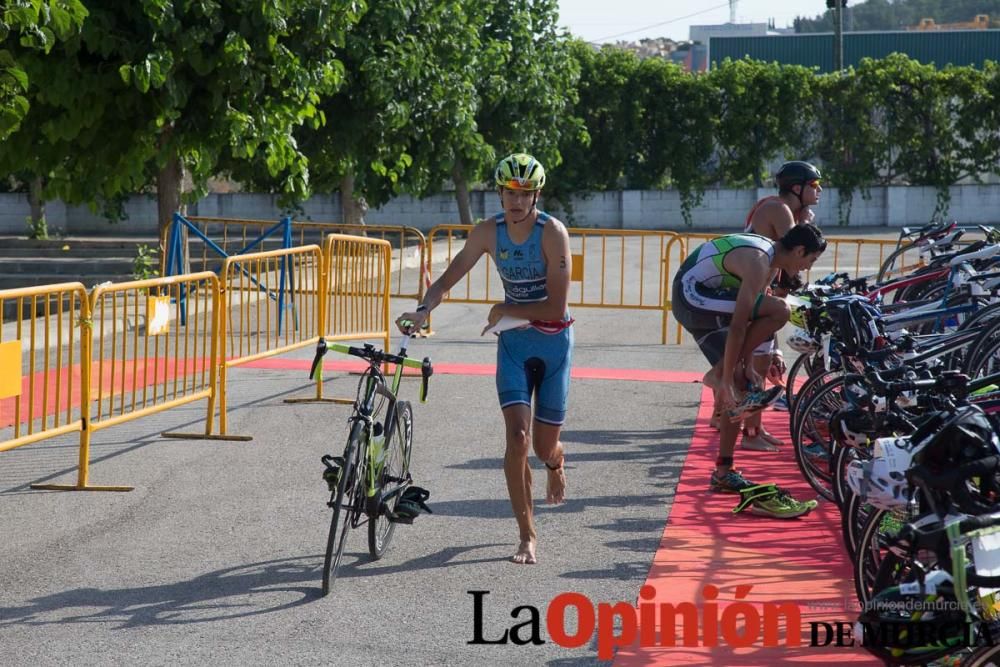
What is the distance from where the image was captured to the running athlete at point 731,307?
8117 mm

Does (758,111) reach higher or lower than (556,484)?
higher

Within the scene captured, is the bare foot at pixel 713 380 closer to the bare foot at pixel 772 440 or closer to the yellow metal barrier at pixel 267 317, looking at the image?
the bare foot at pixel 772 440

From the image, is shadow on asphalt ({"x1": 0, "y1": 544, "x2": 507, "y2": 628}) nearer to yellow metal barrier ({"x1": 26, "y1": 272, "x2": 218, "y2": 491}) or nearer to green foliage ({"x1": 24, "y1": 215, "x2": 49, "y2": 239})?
yellow metal barrier ({"x1": 26, "y1": 272, "x2": 218, "y2": 491})

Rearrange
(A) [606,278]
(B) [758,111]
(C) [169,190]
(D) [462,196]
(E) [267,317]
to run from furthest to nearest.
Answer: (B) [758,111]
(D) [462,196]
(A) [606,278]
(C) [169,190]
(E) [267,317]

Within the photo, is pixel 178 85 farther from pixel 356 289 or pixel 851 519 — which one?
pixel 851 519

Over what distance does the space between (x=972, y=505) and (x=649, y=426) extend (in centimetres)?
646

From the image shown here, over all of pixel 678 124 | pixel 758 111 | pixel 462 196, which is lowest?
pixel 462 196

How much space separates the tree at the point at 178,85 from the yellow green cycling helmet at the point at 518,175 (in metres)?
8.87

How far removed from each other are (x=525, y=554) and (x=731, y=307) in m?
2.21

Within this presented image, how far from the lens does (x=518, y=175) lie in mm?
6719

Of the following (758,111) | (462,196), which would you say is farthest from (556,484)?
(758,111)

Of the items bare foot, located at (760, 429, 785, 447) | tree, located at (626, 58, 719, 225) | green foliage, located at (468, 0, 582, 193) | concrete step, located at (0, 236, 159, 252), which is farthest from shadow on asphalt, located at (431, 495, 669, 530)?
tree, located at (626, 58, 719, 225)

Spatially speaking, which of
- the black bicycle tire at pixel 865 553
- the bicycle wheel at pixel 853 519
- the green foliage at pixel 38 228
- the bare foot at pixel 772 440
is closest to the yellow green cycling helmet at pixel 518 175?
the bicycle wheel at pixel 853 519

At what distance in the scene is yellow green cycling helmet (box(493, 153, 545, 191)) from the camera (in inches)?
265
